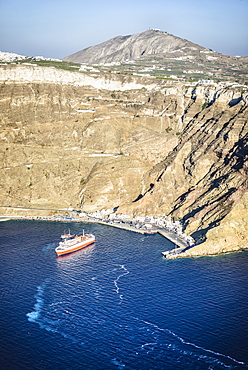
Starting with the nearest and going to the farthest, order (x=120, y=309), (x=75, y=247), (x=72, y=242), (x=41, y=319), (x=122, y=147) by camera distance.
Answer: (x=41, y=319) → (x=120, y=309) → (x=75, y=247) → (x=72, y=242) → (x=122, y=147)

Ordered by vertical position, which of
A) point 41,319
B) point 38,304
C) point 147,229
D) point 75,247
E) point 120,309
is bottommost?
point 41,319

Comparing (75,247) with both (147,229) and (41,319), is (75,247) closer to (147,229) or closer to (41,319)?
(147,229)

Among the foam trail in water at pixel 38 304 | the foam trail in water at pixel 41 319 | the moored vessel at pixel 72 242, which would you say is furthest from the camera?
the moored vessel at pixel 72 242

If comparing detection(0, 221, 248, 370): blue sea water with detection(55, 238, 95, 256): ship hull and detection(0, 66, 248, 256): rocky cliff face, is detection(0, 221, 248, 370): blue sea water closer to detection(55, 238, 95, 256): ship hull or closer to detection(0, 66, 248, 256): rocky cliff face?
detection(55, 238, 95, 256): ship hull

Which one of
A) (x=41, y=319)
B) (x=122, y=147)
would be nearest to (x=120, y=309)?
(x=41, y=319)

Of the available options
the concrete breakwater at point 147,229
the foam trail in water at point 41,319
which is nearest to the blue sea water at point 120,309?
the foam trail in water at point 41,319

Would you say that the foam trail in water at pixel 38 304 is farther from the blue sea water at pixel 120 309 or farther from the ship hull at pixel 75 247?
the ship hull at pixel 75 247
